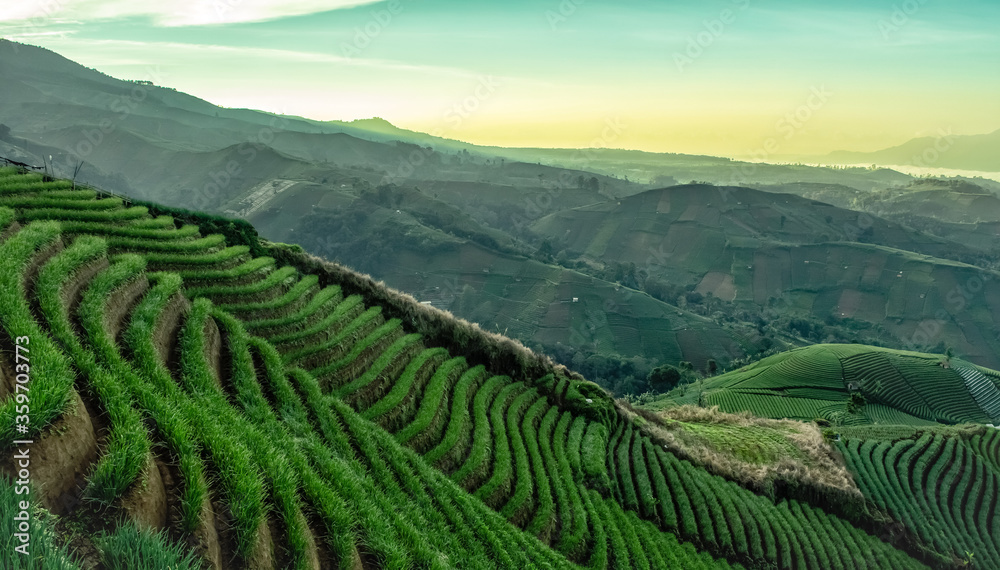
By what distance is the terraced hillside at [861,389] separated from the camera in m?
59.8

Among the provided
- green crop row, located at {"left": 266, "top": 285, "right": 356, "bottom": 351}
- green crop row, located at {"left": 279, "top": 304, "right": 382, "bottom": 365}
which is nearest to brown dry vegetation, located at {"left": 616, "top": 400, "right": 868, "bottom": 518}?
green crop row, located at {"left": 279, "top": 304, "right": 382, "bottom": 365}

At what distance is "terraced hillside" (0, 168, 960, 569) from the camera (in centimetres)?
530

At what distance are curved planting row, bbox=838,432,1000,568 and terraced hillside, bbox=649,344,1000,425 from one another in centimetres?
1872

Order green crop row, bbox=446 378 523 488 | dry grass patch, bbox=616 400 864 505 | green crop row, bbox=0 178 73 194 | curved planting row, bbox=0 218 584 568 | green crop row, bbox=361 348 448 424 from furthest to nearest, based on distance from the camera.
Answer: dry grass patch, bbox=616 400 864 505 → green crop row, bbox=361 348 448 424 → green crop row, bbox=446 378 523 488 → green crop row, bbox=0 178 73 194 → curved planting row, bbox=0 218 584 568

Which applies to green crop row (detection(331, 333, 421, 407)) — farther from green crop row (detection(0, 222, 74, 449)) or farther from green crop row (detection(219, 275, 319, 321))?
green crop row (detection(0, 222, 74, 449))

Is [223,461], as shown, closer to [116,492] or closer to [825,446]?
[116,492]

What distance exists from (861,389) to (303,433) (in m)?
69.2

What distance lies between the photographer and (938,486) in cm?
3353

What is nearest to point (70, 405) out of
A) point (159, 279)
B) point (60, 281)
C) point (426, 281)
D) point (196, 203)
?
point (60, 281)

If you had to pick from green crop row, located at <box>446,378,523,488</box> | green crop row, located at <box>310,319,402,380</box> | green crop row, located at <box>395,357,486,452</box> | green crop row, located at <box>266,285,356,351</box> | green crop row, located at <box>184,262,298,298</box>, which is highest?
green crop row, located at <box>184,262,298,298</box>

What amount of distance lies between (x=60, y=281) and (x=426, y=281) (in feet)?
385

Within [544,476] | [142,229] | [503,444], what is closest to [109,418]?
[503,444]

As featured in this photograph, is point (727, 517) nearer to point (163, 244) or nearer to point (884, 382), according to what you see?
point (163, 244)

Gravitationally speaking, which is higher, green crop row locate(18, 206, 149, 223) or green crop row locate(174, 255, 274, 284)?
green crop row locate(18, 206, 149, 223)
